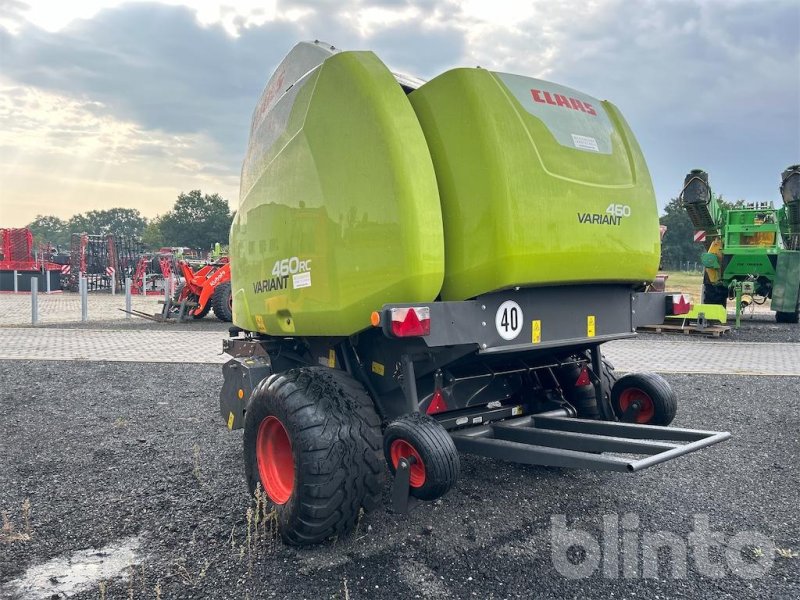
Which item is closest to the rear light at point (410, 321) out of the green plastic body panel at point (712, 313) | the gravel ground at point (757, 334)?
the gravel ground at point (757, 334)

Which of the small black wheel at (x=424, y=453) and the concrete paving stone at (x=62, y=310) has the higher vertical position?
the concrete paving stone at (x=62, y=310)

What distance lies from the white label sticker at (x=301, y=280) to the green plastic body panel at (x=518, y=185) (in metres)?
0.78

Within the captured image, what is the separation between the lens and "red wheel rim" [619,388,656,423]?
3.95m

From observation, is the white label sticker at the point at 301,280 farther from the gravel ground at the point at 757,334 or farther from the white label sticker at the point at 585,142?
the gravel ground at the point at 757,334

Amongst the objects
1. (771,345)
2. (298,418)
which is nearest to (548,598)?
(298,418)

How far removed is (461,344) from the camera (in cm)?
300

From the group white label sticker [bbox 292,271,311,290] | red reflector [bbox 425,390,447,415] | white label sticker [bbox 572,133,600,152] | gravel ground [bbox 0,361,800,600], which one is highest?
white label sticker [bbox 572,133,600,152]

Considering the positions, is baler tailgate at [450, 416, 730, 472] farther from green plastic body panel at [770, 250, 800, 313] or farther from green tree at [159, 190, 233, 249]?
green tree at [159, 190, 233, 249]

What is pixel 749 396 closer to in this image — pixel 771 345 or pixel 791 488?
pixel 791 488

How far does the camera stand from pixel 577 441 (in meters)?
3.30

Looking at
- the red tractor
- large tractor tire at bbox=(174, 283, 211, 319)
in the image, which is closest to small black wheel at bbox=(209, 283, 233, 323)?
the red tractor

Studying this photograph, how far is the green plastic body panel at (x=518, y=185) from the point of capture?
2.98 meters

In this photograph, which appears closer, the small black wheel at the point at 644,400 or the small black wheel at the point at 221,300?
the small black wheel at the point at 644,400

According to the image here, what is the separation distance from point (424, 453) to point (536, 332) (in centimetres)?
101
